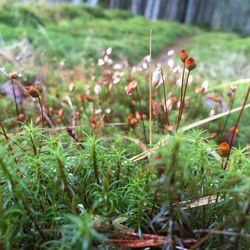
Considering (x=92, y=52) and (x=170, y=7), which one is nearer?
(x=92, y=52)

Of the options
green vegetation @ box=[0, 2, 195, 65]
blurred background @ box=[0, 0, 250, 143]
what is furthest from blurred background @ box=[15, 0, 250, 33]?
blurred background @ box=[0, 0, 250, 143]

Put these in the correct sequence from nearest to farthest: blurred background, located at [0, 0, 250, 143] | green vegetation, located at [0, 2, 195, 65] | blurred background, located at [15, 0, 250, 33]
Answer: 1. blurred background, located at [0, 0, 250, 143]
2. green vegetation, located at [0, 2, 195, 65]
3. blurred background, located at [15, 0, 250, 33]

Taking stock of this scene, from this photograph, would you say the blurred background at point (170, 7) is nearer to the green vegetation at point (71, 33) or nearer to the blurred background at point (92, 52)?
the green vegetation at point (71, 33)

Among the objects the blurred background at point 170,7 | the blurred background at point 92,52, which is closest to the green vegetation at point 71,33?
the blurred background at point 92,52

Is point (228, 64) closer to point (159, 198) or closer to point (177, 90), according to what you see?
point (177, 90)

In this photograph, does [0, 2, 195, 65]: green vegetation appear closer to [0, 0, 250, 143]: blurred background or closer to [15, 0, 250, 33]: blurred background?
[0, 0, 250, 143]: blurred background

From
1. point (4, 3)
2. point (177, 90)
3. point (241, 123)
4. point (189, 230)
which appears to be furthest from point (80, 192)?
point (4, 3)

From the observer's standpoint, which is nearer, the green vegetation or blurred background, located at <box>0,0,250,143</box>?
blurred background, located at <box>0,0,250,143</box>

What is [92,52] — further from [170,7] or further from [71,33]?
[170,7]

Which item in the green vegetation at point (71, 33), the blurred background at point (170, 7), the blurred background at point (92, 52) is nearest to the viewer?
the blurred background at point (92, 52)

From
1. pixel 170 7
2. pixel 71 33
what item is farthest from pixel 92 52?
pixel 170 7

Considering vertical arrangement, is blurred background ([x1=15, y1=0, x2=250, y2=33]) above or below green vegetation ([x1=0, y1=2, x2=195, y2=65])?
above
